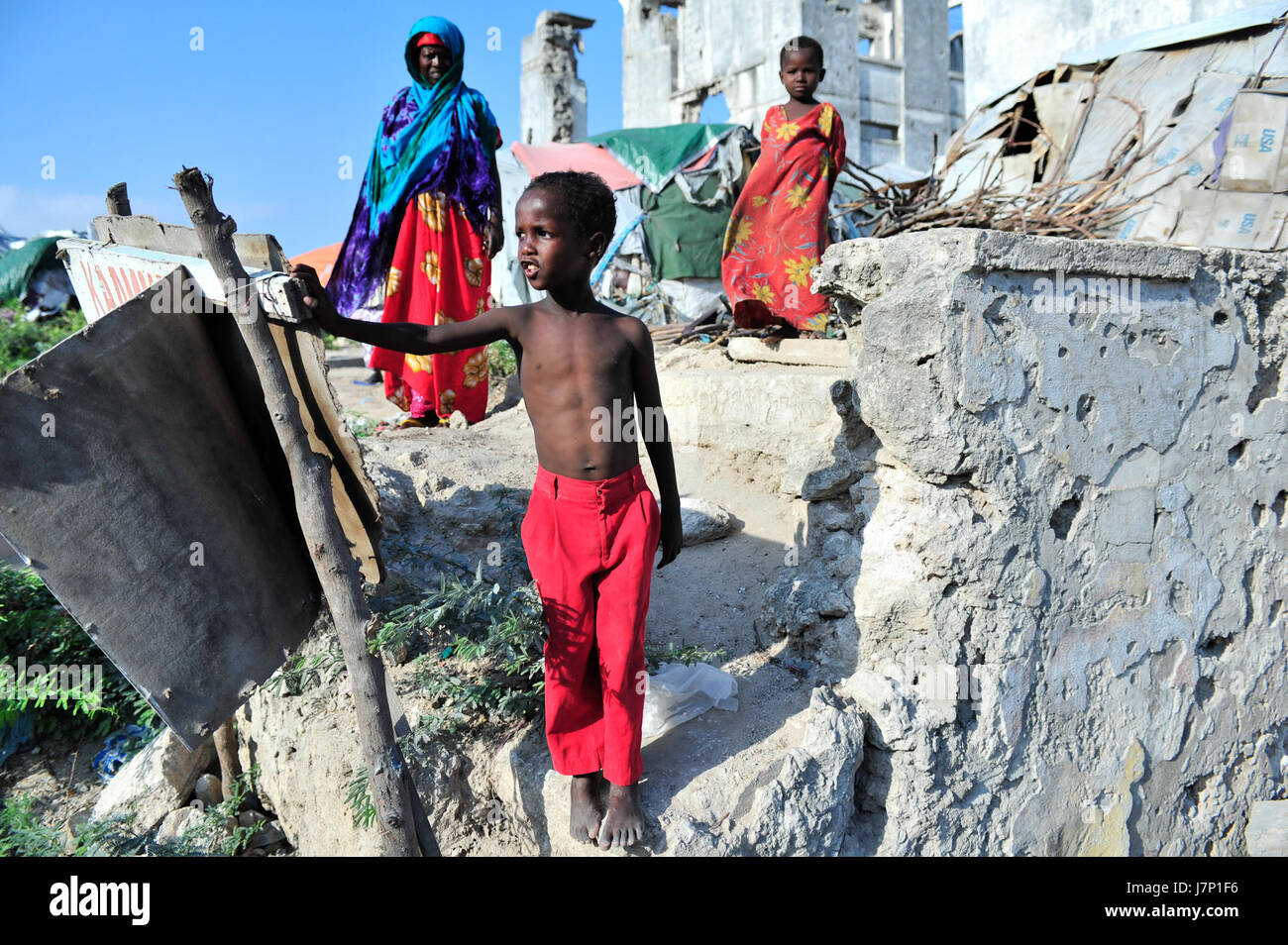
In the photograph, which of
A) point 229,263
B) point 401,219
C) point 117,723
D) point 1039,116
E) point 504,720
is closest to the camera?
point 229,263

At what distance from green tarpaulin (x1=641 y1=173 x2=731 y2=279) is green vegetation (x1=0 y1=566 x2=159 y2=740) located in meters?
6.16

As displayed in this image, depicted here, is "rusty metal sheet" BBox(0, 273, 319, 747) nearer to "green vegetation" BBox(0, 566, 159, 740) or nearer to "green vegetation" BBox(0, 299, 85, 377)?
"green vegetation" BBox(0, 566, 159, 740)

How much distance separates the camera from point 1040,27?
30.0 feet

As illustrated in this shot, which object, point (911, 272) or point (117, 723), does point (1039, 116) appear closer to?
point (911, 272)

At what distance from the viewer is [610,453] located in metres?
1.95

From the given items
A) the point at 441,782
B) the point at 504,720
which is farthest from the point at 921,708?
the point at 441,782

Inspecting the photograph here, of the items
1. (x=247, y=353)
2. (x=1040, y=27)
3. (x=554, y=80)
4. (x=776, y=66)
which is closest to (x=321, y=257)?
(x=554, y=80)

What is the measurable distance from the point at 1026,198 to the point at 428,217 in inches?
140

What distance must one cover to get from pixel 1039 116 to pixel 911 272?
14.9ft

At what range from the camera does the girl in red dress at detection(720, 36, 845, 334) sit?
4578 millimetres

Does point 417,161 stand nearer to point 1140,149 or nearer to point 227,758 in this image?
point 227,758

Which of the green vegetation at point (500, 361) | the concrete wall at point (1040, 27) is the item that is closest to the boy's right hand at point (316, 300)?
the green vegetation at point (500, 361)

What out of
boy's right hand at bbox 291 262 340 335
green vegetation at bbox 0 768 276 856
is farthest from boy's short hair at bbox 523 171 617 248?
green vegetation at bbox 0 768 276 856

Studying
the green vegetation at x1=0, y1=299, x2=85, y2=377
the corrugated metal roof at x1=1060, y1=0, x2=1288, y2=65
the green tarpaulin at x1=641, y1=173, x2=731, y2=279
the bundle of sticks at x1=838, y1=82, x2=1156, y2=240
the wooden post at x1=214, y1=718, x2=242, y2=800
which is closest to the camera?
the wooden post at x1=214, y1=718, x2=242, y2=800
